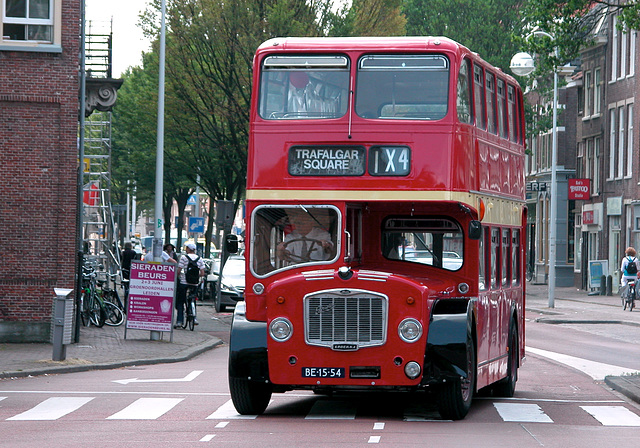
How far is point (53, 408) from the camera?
14.1 metres

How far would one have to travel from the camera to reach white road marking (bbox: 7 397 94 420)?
13250 mm

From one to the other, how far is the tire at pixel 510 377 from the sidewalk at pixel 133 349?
1389 millimetres

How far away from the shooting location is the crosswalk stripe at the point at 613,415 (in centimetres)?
1346

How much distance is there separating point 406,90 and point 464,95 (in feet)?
2.32

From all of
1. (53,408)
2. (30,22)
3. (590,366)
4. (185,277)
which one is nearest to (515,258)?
(590,366)

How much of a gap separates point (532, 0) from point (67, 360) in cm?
1204

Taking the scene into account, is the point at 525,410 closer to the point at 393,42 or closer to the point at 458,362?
the point at 458,362

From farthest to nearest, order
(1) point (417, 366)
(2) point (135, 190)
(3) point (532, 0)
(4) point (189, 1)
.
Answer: (2) point (135, 190), (4) point (189, 1), (3) point (532, 0), (1) point (417, 366)

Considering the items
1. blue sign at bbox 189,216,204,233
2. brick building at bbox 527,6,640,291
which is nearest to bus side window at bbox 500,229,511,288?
brick building at bbox 527,6,640,291

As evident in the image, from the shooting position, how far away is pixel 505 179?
1614 centimetres

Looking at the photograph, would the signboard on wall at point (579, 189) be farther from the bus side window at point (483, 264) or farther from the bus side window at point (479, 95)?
the bus side window at point (483, 264)

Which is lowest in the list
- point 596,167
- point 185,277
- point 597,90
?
point 185,277

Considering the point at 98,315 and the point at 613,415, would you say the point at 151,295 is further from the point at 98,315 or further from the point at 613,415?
the point at 613,415

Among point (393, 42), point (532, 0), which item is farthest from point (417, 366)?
point (532, 0)
